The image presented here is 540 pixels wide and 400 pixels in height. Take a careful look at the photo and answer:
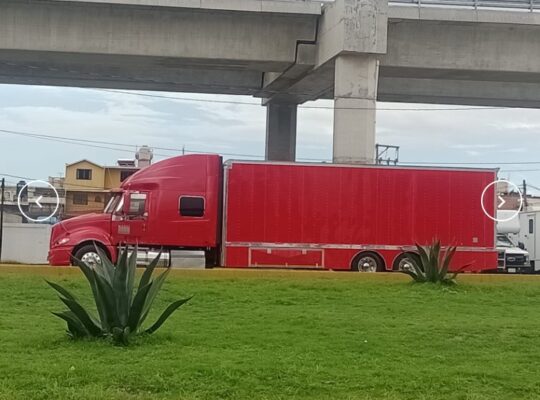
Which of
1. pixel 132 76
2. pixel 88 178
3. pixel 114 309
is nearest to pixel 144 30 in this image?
pixel 132 76

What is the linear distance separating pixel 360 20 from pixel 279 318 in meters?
15.8

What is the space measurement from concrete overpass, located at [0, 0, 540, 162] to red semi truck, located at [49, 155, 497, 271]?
13.8ft

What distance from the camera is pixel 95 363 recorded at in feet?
22.5

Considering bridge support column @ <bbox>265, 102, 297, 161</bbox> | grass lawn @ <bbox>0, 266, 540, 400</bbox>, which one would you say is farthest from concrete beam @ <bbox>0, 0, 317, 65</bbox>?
→ grass lawn @ <bbox>0, 266, 540, 400</bbox>

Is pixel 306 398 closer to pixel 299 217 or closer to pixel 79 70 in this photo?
pixel 299 217

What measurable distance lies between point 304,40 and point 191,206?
9297 mm

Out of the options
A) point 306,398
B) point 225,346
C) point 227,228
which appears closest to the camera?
point 306,398

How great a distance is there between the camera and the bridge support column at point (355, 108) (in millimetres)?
24328

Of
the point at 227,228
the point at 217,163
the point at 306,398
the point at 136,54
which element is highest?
the point at 136,54

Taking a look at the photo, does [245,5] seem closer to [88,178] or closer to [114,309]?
[114,309]

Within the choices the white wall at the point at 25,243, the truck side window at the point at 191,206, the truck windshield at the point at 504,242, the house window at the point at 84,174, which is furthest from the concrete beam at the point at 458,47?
the house window at the point at 84,174

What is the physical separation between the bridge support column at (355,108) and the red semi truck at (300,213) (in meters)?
4.04

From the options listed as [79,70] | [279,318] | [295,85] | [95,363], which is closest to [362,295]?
[279,318]

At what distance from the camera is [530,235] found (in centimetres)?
3155
